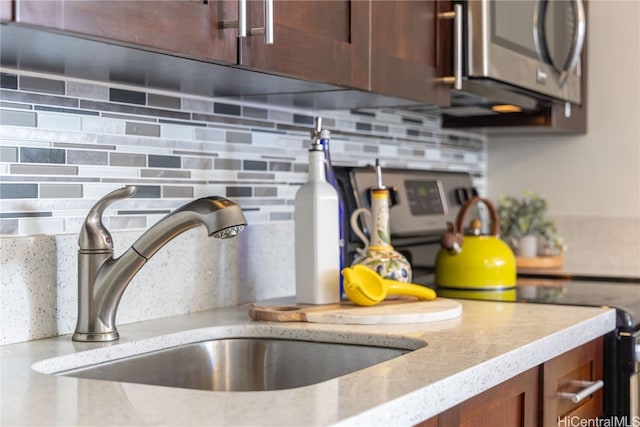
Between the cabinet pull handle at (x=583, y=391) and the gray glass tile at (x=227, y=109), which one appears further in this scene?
the gray glass tile at (x=227, y=109)

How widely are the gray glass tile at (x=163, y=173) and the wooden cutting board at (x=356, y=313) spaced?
29 centimetres

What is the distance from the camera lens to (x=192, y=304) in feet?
5.92

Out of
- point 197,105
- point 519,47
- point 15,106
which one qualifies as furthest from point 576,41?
point 15,106

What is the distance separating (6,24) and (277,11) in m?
0.51

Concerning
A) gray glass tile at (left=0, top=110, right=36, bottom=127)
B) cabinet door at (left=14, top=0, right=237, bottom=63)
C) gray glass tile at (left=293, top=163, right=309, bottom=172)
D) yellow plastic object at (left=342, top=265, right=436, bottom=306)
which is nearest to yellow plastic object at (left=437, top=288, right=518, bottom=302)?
yellow plastic object at (left=342, top=265, right=436, bottom=306)

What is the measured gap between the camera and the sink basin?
1.49 metres

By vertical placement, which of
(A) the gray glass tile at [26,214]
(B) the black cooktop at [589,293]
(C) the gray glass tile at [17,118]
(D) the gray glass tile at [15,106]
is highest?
(D) the gray glass tile at [15,106]

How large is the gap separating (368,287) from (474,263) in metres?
0.55

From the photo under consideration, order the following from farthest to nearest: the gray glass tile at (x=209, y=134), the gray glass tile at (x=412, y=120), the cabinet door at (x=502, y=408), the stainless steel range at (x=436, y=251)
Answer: the gray glass tile at (x=412, y=120) → the stainless steel range at (x=436, y=251) → the gray glass tile at (x=209, y=134) → the cabinet door at (x=502, y=408)

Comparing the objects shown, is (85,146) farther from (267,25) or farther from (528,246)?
(528,246)

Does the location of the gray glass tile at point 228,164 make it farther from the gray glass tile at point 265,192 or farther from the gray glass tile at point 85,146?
the gray glass tile at point 85,146

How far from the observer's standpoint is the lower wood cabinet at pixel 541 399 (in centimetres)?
133

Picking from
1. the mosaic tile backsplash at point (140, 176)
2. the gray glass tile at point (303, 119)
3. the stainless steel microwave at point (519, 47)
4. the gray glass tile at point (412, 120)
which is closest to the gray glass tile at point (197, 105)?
the mosaic tile backsplash at point (140, 176)

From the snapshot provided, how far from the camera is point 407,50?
1894 mm
